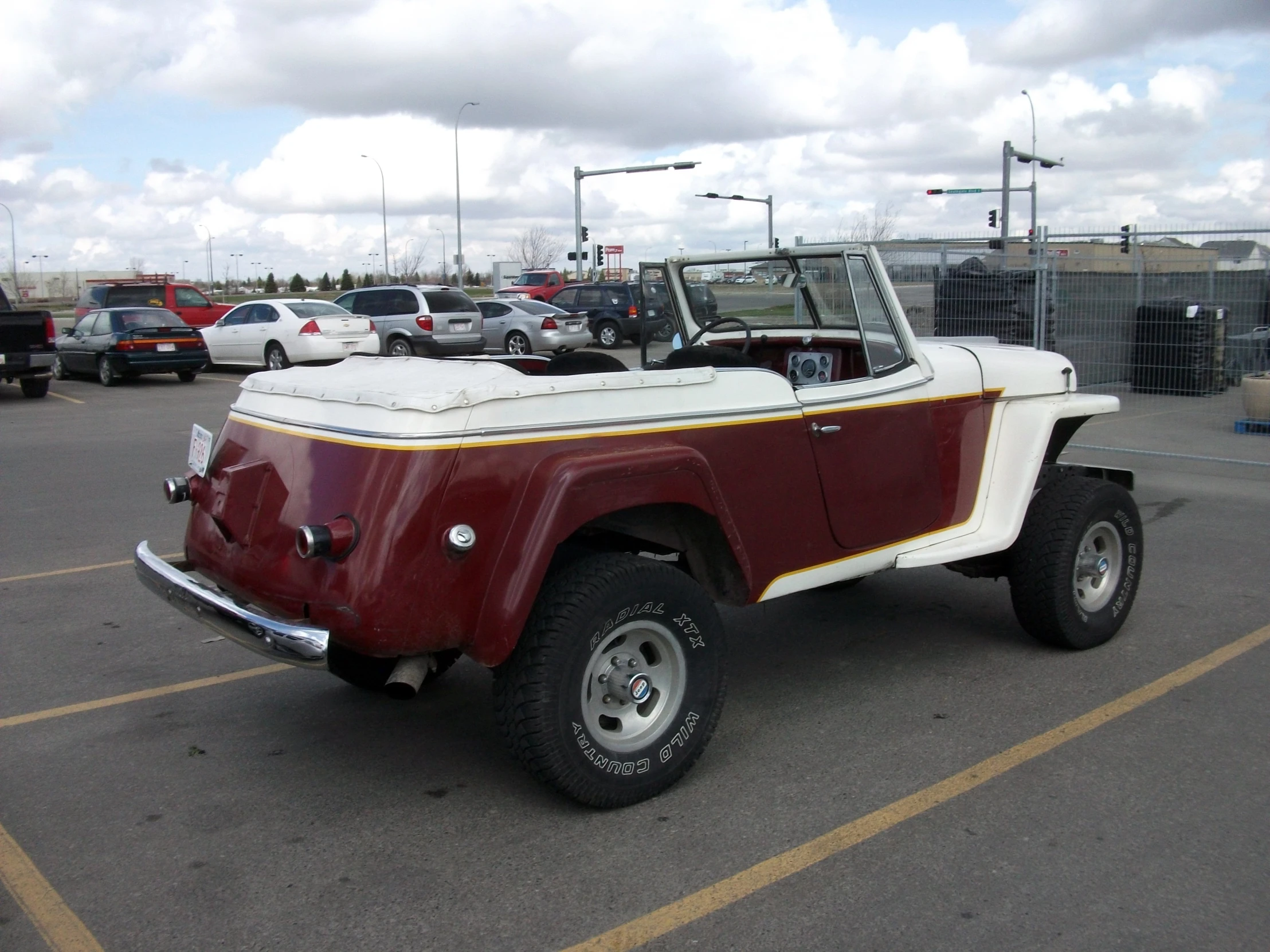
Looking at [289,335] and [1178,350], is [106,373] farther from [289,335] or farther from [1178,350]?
[1178,350]

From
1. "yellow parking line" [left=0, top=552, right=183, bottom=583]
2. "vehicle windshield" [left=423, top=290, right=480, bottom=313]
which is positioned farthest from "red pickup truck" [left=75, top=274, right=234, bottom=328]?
"yellow parking line" [left=0, top=552, right=183, bottom=583]

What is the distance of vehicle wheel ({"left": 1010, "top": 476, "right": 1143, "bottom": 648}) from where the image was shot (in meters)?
4.89

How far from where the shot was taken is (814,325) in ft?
17.2

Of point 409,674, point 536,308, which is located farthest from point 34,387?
point 409,674

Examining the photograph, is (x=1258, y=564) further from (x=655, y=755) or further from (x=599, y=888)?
(x=599, y=888)

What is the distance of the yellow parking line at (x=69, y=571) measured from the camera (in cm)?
651

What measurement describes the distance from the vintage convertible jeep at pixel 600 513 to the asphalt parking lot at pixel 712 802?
0.34m

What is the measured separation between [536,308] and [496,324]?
3.40 feet

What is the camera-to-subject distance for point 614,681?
11.8ft

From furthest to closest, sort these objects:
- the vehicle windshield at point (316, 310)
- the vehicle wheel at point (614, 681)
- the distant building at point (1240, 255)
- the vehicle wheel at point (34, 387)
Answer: the vehicle windshield at point (316, 310)
the vehicle wheel at point (34, 387)
the distant building at point (1240, 255)
the vehicle wheel at point (614, 681)

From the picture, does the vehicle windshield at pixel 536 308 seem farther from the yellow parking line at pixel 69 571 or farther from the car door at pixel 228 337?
the yellow parking line at pixel 69 571

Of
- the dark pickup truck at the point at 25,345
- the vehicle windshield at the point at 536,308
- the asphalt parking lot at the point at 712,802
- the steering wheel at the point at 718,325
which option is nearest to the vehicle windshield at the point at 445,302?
the vehicle windshield at the point at 536,308

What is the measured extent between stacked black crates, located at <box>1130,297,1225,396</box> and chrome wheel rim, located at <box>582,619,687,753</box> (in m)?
9.11

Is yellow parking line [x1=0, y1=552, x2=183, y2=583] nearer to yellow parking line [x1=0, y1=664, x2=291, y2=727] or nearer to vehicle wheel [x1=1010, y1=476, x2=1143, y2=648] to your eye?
yellow parking line [x1=0, y1=664, x2=291, y2=727]
